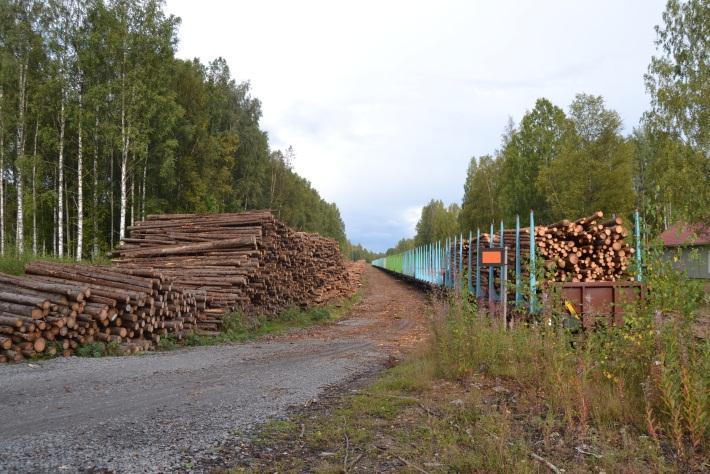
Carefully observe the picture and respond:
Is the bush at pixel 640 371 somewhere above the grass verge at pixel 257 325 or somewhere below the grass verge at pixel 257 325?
above

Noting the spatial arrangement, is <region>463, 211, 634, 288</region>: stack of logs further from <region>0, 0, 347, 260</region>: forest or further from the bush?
<region>0, 0, 347, 260</region>: forest

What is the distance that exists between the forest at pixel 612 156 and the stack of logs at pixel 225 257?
989cm

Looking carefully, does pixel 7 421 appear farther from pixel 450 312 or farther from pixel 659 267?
pixel 659 267

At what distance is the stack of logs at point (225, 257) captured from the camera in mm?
12898

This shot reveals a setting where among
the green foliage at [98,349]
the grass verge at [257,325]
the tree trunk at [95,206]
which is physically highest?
the tree trunk at [95,206]

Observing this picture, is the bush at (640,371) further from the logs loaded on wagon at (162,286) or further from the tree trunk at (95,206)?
the tree trunk at (95,206)

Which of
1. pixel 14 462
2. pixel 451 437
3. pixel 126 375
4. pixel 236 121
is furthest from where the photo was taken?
pixel 236 121

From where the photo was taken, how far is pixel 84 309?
9.03 meters

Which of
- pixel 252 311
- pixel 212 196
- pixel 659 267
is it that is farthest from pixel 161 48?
pixel 659 267

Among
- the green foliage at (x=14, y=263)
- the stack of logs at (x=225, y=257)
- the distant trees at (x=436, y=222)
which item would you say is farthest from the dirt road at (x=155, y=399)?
the distant trees at (x=436, y=222)

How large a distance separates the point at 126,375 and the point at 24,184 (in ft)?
79.4

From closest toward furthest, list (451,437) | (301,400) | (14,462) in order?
(14,462)
(451,437)
(301,400)

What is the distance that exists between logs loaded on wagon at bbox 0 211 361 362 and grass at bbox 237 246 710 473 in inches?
220

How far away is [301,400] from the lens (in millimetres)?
5891
